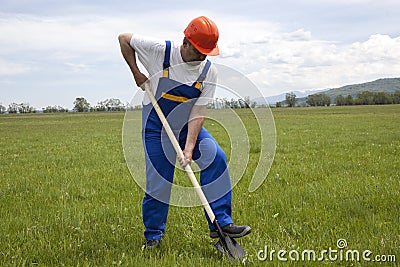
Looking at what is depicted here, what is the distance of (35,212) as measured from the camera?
589 centimetres

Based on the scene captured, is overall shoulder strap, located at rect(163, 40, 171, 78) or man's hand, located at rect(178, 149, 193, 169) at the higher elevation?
overall shoulder strap, located at rect(163, 40, 171, 78)

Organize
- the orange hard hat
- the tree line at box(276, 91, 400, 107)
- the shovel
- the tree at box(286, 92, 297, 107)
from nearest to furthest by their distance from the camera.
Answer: the orange hard hat
the shovel
the tree line at box(276, 91, 400, 107)
the tree at box(286, 92, 297, 107)

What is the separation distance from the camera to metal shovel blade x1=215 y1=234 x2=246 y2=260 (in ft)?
13.6

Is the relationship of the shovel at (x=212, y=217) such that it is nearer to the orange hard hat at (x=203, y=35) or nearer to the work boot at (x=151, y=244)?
the work boot at (x=151, y=244)

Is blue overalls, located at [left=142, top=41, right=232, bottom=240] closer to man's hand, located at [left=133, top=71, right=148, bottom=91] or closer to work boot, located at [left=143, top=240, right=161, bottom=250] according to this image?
work boot, located at [left=143, top=240, right=161, bottom=250]

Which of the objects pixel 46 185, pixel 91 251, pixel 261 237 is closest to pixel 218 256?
pixel 261 237

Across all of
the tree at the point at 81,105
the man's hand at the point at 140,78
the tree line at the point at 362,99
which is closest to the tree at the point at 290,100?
the tree line at the point at 362,99

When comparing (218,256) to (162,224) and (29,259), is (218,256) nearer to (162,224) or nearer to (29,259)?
(162,224)

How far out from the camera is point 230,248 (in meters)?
4.20

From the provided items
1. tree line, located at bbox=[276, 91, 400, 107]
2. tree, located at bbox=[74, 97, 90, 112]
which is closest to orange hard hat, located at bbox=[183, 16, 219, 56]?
tree line, located at bbox=[276, 91, 400, 107]

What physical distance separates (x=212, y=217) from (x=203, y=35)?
1834 mm

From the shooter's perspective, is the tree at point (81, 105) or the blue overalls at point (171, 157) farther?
the tree at point (81, 105)

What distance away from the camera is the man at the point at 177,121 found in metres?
4.35

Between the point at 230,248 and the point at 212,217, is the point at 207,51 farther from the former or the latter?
the point at 230,248
